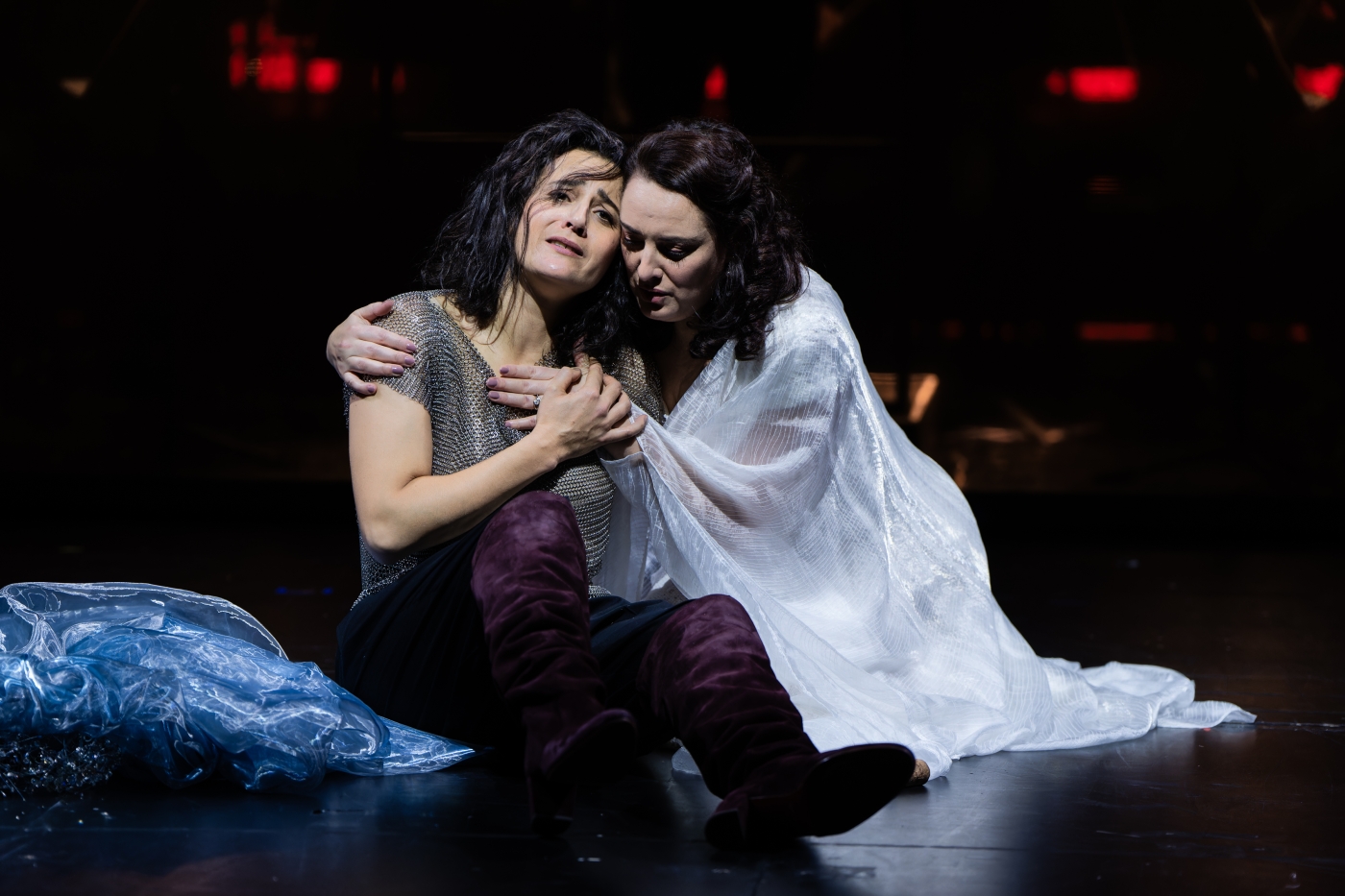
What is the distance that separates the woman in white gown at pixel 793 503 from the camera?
1.87 meters

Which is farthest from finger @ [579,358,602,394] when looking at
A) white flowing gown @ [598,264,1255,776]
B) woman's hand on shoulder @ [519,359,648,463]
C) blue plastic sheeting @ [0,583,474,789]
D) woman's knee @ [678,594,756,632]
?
blue plastic sheeting @ [0,583,474,789]

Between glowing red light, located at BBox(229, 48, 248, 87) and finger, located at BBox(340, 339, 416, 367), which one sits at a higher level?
glowing red light, located at BBox(229, 48, 248, 87)

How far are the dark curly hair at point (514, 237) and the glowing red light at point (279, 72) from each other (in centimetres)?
322

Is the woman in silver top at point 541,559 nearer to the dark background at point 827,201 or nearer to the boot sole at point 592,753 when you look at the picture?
the boot sole at point 592,753

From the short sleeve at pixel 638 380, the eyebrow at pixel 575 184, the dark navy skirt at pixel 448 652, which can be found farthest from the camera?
the short sleeve at pixel 638 380

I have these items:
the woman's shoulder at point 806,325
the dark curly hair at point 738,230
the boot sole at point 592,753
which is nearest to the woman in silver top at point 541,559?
the boot sole at point 592,753

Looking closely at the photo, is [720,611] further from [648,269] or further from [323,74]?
[323,74]

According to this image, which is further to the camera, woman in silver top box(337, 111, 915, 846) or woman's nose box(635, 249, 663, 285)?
woman's nose box(635, 249, 663, 285)

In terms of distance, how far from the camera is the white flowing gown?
1.88m

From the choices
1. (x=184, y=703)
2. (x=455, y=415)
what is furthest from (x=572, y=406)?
(x=184, y=703)

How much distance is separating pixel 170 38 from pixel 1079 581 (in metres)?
3.77

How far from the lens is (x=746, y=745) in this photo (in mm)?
1439

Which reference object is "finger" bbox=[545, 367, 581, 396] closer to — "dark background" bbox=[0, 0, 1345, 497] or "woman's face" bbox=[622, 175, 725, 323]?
"woman's face" bbox=[622, 175, 725, 323]

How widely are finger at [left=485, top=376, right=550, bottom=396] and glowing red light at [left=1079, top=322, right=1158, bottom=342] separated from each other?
350 centimetres
